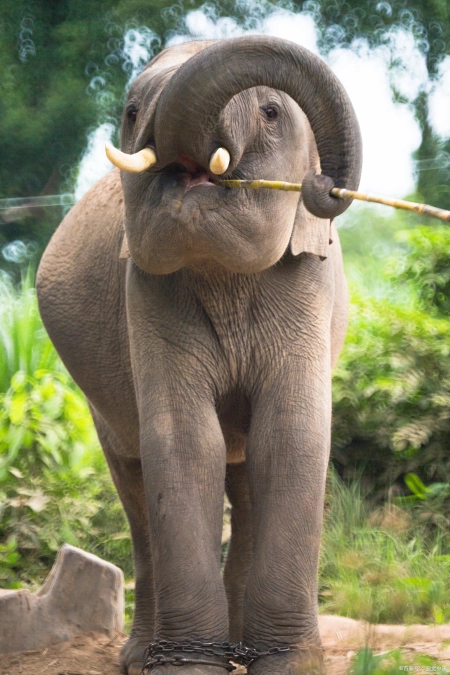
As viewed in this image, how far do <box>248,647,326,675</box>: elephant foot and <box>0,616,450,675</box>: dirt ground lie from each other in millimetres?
285

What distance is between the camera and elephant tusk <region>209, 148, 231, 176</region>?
2.45m

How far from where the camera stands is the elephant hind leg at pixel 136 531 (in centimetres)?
349

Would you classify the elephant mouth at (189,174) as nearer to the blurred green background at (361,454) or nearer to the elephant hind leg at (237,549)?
the elephant hind leg at (237,549)

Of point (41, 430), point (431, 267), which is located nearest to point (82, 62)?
point (431, 267)

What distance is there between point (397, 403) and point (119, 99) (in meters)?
3.75

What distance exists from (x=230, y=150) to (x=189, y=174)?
0.43 ft

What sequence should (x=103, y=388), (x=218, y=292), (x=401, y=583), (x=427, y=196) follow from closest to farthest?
(x=218, y=292), (x=103, y=388), (x=401, y=583), (x=427, y=196)

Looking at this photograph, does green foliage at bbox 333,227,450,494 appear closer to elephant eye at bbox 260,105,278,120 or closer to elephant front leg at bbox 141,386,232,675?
elephant front leg at bbox 141,386,232,675

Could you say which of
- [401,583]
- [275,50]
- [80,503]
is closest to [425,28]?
[80,503]

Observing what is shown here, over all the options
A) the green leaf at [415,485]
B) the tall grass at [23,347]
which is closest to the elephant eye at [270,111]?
the green leaf at [415,485]

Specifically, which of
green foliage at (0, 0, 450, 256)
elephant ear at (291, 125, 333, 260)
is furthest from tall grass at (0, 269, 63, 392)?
elephant ear at (291, 125, 333, 260)

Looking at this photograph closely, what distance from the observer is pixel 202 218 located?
2.57m

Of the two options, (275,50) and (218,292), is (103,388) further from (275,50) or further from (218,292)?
(275,50)

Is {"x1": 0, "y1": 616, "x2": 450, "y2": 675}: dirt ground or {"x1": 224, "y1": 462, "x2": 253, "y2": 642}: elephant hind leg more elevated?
{"x1": 224, "y1": 462, "x2": 253, "y2": 642}: elephant hind leg
